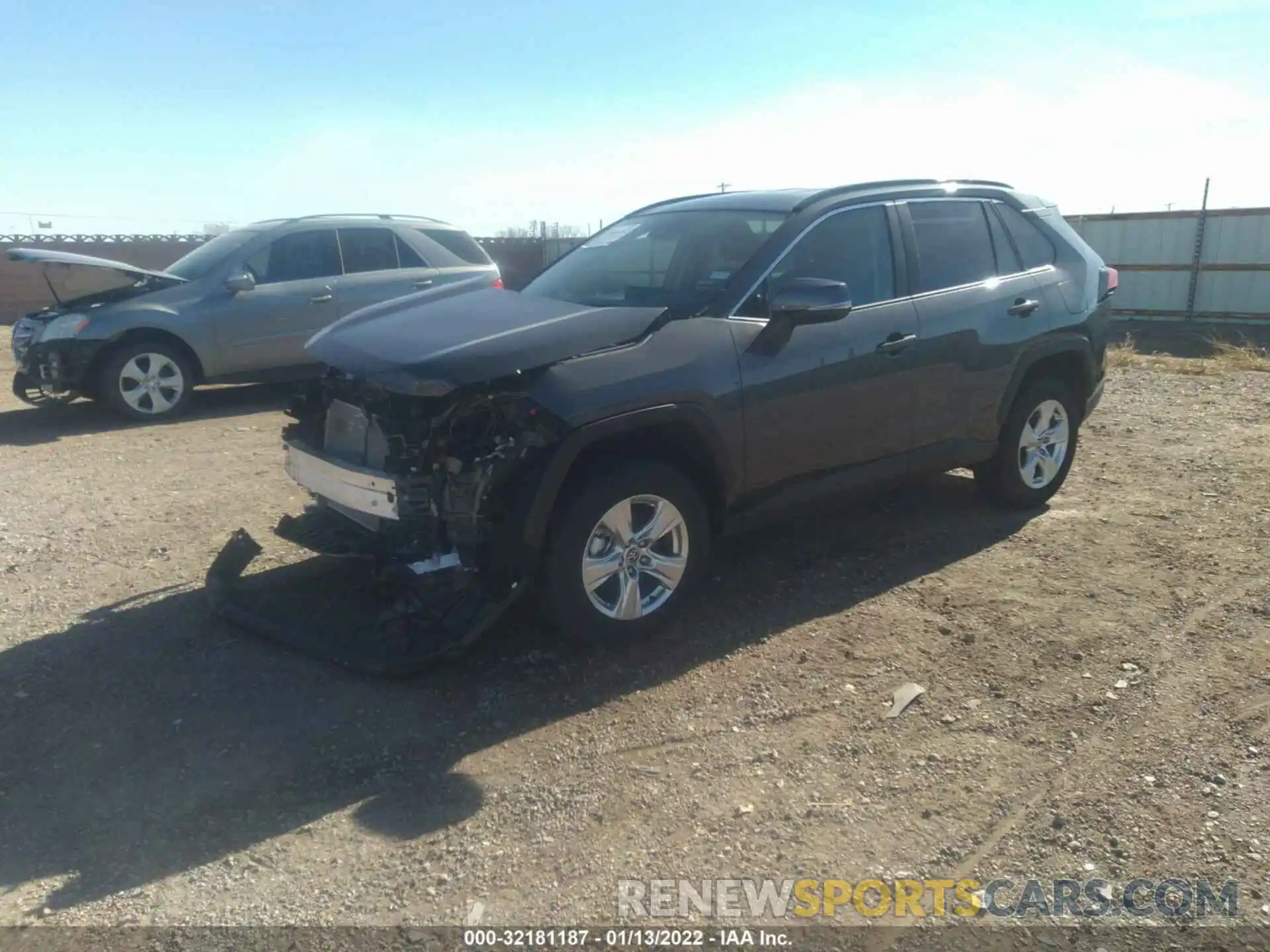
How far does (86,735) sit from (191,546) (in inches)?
81.9

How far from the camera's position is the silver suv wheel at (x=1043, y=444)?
19.7 feet

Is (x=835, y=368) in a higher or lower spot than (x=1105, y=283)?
lower

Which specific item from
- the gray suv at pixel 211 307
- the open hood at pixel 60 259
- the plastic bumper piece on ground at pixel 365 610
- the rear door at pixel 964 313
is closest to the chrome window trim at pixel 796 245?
the rear door at pixel 964 313

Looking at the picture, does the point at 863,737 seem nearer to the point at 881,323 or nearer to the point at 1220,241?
the point at 881,323

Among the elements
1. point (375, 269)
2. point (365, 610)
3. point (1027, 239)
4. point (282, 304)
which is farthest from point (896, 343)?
point (375, 269)

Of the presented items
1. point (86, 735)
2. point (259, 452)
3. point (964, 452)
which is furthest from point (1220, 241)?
point (86, 735)

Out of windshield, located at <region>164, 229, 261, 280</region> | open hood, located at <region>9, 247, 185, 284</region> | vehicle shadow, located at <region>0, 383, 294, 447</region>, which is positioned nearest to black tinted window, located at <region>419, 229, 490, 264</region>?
windshield, located at <region>164, 229, 261, 280</region>

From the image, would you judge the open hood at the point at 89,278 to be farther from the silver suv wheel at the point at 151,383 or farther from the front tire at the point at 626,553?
the front tire at the point at 626,553

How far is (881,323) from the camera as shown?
16.5 feet

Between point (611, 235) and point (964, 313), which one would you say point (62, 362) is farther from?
point (964, 313)

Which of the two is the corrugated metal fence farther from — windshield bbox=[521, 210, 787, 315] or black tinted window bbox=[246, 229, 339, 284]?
windshield bbox=[521, 210, 787, 315]

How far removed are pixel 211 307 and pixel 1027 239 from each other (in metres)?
7.04

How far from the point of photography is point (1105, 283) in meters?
6.38

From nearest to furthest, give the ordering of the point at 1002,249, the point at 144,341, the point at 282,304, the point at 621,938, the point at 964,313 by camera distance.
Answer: the point at 621,938 → the point at 964,313 → the point at 1002,249 → the point at 144,341 → the point at 282,304
